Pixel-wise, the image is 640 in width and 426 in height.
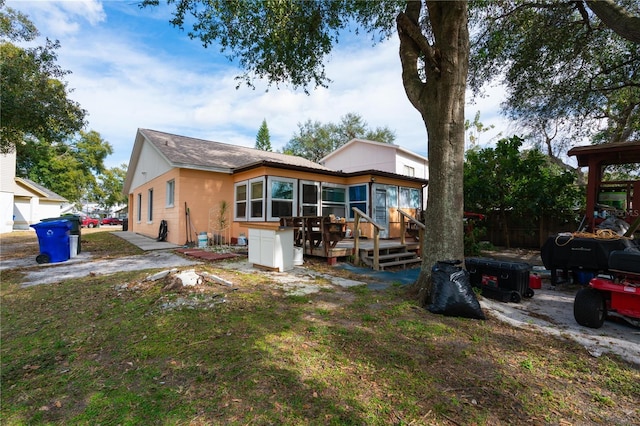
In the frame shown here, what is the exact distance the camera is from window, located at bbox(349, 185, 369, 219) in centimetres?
1152

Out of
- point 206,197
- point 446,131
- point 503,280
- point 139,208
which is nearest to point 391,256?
point 503,280

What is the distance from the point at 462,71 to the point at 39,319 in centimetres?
676

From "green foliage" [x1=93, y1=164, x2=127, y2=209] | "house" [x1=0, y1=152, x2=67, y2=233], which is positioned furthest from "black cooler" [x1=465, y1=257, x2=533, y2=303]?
"green foliage" [x1=93, y1=164, x2=127, y2=209]

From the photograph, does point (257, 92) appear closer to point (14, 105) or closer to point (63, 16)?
point (63, 16)

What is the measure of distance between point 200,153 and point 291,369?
11.6 metres

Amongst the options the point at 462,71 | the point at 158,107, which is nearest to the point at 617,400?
the point at 462,71

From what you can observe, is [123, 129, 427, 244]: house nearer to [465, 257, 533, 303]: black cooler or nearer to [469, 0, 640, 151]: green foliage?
[469, 0, 640, 151]: green foliage

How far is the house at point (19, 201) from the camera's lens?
65.3ft

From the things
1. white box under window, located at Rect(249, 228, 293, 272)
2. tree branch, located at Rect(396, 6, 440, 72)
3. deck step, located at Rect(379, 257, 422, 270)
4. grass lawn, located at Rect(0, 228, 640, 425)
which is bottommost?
grass lawn, located at Rect(0, 228, 640, 425)

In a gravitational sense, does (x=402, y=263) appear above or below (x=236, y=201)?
below

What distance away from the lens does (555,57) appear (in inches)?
328

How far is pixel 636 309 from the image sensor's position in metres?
3.29

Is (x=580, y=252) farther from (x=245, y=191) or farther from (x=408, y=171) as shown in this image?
(x=408, y=171)

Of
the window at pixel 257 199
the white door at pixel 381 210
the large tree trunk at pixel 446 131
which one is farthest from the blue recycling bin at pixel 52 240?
the white door at pixel 381 210
